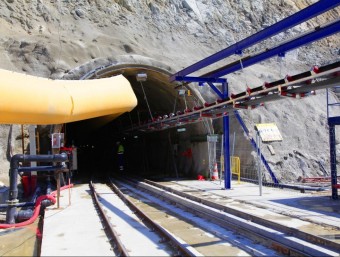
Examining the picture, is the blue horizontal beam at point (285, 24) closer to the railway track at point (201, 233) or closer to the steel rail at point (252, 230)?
the railway track at point (201, 233)

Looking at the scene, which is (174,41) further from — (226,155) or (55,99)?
(55,99)

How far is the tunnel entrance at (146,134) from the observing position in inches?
754

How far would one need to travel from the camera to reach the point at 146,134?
27969 mm

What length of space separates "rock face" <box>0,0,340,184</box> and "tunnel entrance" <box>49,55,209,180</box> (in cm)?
176

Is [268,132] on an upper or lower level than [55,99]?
lower

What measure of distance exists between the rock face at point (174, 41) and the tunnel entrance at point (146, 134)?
176 cm

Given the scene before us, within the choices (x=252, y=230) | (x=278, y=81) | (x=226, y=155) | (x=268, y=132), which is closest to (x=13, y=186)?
(x=252, y=230)

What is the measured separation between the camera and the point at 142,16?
3400 cm

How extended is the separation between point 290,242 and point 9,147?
12970mm

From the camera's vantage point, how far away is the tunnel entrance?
62.8 feet

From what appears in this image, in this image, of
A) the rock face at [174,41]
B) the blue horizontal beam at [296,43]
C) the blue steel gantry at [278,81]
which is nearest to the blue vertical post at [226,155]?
the blue steel gantry at [278,81]

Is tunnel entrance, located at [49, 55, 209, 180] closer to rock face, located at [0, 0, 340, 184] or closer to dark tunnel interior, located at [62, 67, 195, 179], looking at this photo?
dark tunnel interior, located at [62, 67, 195, 179]

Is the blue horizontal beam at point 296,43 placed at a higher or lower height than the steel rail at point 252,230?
higher

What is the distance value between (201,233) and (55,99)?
4280 mm
